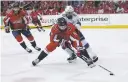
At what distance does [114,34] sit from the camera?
850 cm

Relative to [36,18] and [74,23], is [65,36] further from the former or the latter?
[36,18]

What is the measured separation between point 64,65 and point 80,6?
16.9ft

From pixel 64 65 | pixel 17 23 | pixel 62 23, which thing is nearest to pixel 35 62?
pixel 64 65

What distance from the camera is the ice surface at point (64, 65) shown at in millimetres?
4758

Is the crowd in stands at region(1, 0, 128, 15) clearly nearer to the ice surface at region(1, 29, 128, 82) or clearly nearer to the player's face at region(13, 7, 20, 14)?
the ice surface at region(1, 29, 128, 82)

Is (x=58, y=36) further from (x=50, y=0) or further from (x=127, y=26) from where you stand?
(x=50, y=0)

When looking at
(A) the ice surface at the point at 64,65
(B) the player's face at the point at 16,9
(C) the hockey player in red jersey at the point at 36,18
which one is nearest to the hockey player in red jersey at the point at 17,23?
(B) the player's face at the point at 16,9

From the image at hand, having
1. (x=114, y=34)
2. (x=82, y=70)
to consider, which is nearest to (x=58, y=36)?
(x=82, y=70)

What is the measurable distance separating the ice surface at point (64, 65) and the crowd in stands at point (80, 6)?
222cm

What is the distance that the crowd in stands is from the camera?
32.7 feet

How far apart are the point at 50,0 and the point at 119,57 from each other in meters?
5.60

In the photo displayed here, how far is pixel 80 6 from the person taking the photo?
10469 mm

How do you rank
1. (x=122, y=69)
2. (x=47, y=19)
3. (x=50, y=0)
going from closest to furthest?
(x=122, y=69) → (x=47, y=19) → (x=50, y=0)

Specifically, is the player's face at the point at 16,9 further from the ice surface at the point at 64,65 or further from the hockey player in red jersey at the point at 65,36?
the hockey player in red jersey at the point at 65,36
